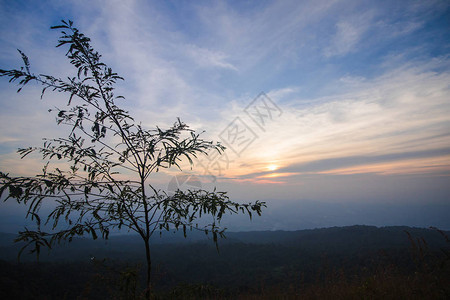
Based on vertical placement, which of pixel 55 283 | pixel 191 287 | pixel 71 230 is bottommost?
pixel 55 283

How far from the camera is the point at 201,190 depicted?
136 inches

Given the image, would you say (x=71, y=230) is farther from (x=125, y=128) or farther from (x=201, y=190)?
(x=201, y=190)

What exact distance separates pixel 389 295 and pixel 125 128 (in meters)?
6.55

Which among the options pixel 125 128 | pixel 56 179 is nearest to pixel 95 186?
pixel 56 179

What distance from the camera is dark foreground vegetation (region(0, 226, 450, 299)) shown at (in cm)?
441

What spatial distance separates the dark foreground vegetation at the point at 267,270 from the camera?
174 inches

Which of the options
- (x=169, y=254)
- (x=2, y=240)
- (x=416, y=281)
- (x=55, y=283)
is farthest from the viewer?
(x=2, y=240)

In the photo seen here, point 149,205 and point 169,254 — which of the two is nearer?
point 149,205

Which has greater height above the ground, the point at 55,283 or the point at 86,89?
the point at 86,89

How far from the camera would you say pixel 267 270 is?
4838 cm

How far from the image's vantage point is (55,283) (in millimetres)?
35406

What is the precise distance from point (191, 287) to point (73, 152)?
353 centimetres

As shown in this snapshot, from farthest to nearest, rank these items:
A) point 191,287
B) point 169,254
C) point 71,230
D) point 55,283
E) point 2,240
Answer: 1. point 2,240
2. point 169,254
3. point 55,283
4. point 191,287
5. point 71,230

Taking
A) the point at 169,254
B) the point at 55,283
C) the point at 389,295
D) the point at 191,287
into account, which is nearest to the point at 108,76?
the point at 191,287
